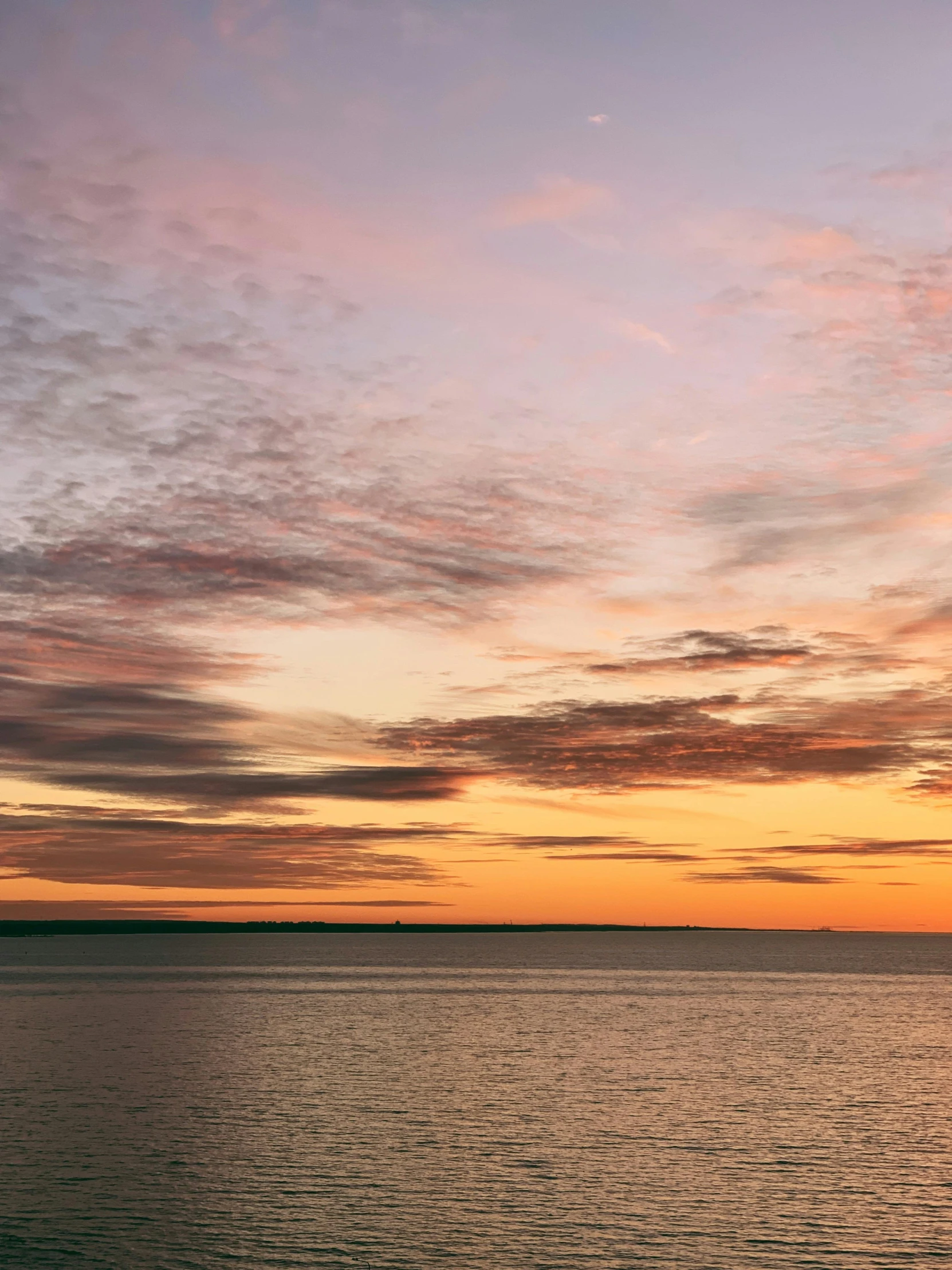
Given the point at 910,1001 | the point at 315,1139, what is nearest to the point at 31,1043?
the point at 315,1139

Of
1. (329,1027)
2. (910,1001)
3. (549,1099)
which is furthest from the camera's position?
(910,1001)

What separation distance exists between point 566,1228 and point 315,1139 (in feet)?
72.3

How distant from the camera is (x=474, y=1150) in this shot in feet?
202

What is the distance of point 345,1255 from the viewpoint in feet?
143

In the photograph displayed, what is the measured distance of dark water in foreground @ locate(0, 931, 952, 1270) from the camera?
45.0 m

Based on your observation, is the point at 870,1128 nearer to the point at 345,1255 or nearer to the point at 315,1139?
the point at 315,1139

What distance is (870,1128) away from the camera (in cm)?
6912

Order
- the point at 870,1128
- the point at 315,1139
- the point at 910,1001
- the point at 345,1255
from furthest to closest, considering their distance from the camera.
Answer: the point at 910,1001 < the point at 870,1128 < the point at 315,1139 < the point at 345,1255

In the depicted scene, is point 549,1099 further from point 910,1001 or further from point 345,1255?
point 910,1001

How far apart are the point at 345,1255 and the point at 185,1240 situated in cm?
700

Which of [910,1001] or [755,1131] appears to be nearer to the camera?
[755,1131]

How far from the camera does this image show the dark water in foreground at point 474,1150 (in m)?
45.0

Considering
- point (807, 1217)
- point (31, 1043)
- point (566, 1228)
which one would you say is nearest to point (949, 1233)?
point (807, 1217)

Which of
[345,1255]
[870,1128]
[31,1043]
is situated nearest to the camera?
[345,1255]
